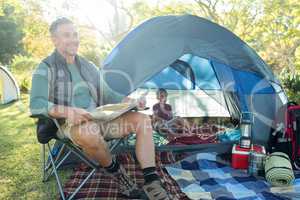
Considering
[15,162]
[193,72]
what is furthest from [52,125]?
[193,72]

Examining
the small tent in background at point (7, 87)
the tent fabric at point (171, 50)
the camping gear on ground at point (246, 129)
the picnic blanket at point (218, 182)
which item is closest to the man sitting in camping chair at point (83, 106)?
the tent fabric at point (171, 50)

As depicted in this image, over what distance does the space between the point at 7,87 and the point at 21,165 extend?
13.7ft

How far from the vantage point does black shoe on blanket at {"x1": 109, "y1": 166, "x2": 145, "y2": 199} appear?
2219 millimetres

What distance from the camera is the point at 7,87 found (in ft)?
22.1

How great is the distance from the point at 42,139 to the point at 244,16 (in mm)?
8306

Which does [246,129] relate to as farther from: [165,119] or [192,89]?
[192,89]

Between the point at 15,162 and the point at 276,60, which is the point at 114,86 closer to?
the point at 15,162

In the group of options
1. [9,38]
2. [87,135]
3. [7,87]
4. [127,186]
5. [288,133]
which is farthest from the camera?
[9,38]

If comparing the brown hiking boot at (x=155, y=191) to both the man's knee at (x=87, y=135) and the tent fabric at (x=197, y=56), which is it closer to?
the man's knee at (x=87, y=135)

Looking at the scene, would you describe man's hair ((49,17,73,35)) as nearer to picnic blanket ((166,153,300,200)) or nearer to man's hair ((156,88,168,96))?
picnic blanket ((166,153,300,200))

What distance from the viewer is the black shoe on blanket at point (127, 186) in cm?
222

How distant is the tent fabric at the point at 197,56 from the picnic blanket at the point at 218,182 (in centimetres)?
53

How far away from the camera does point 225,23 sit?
9906mm

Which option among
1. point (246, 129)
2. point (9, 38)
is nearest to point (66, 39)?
point (246, 129)
